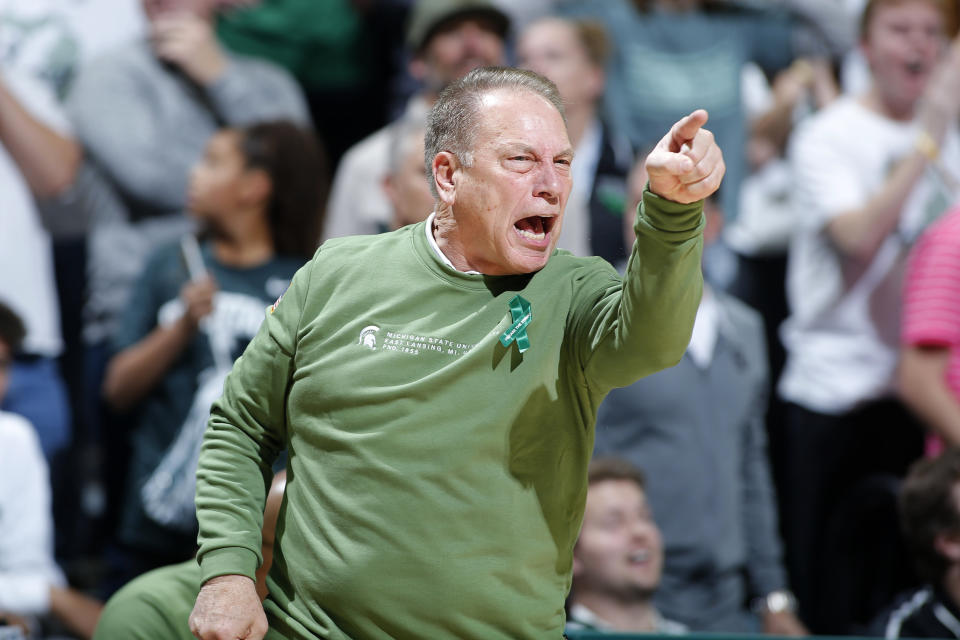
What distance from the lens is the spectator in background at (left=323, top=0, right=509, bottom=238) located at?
14.8 feet

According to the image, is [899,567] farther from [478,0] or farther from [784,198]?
[478,0]

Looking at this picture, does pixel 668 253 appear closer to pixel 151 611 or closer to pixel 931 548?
pixel 151 611

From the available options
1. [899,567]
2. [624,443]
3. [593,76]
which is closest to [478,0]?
[593,76]

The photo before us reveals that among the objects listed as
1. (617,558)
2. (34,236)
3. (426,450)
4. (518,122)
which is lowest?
(617,558)

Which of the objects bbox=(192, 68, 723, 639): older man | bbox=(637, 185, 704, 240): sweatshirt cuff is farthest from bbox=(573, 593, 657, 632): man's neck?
bbox=(637, 185, 704, 240): sweatshirt cuff

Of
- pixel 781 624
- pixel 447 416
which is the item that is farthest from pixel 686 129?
pixel 781 624

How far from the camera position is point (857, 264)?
4676 mm

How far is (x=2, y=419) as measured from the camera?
398 centimetres

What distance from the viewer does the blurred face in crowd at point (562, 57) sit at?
A: 15.5 feet

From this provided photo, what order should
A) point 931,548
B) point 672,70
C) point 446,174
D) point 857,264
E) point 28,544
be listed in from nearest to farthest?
point 446,174, point 931,548, point 28,544, point 857,264, point 672,70

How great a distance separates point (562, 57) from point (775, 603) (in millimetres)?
2036

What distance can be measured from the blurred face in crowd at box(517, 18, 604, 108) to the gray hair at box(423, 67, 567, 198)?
258 cm

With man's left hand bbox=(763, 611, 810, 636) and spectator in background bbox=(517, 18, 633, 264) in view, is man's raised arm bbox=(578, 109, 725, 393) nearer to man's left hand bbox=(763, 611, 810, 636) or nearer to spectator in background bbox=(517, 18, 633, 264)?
man's left hand bbox=(763, 611, 810, 636)

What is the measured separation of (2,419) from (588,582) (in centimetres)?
182
